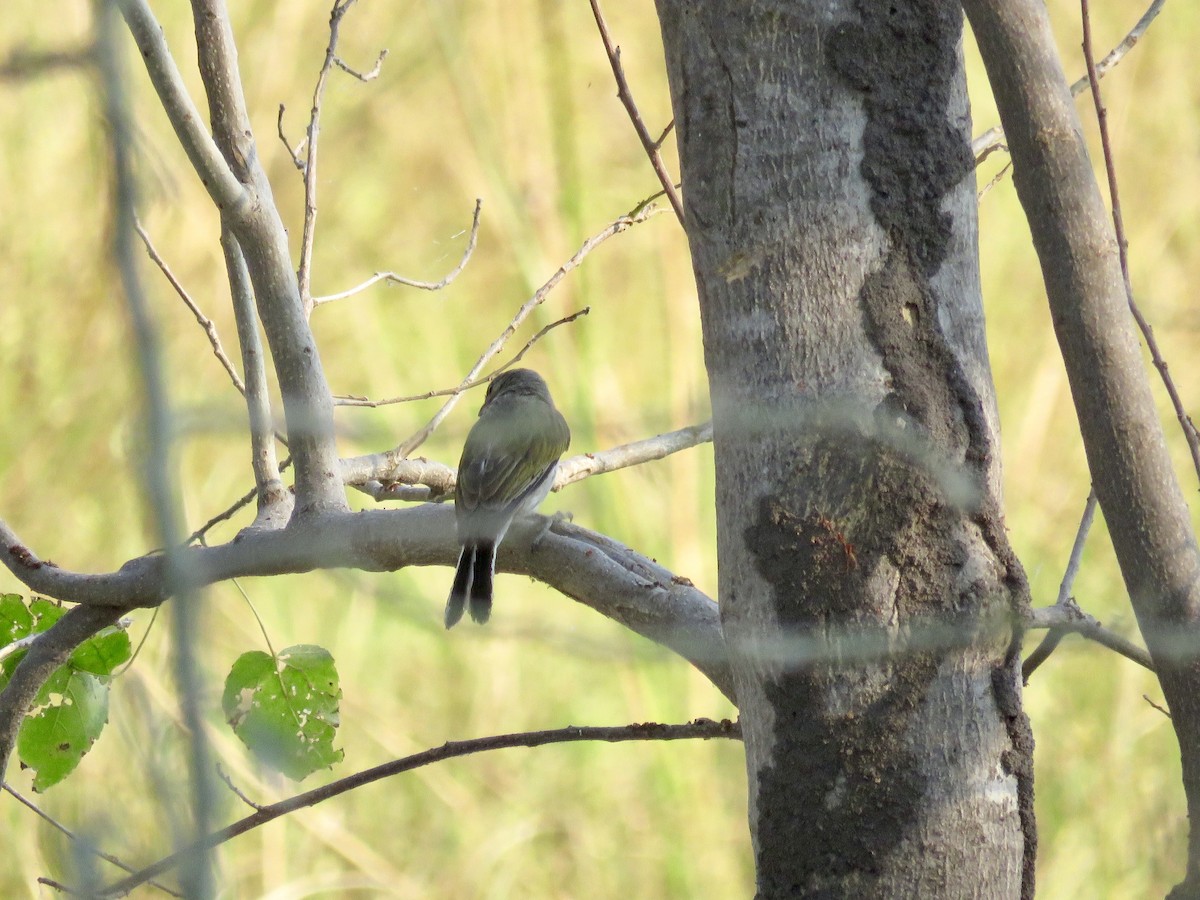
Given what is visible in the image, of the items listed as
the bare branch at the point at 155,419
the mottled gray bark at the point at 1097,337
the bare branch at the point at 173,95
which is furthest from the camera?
the bare branch at the point at 173,95

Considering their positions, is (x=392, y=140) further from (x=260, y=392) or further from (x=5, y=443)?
(x=260, y=392)

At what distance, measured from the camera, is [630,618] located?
3.86 feet

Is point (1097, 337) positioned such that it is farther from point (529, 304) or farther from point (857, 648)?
point (529, 304)

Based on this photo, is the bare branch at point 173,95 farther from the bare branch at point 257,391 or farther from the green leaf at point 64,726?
the green leaf at point 64,726

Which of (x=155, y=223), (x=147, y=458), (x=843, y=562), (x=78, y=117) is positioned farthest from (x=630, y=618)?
(x=78, y=117)

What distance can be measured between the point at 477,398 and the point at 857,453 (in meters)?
3.00

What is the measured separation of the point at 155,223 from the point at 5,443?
686mm

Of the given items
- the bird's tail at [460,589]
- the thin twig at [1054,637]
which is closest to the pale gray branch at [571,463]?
the bird's tail at [460,589]

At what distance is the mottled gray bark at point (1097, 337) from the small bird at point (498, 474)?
67 cm

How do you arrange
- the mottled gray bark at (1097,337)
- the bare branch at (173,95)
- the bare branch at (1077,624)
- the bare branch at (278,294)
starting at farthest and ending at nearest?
the bare branch at (278,294) < the bare branch at (173,95) < the bare branch at (1077,624) < the mottled gray bark at (1097,337)

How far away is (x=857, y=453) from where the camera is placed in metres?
0.88

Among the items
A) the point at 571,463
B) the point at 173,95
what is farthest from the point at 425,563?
the point at 173,95

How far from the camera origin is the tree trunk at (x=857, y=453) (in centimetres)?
86

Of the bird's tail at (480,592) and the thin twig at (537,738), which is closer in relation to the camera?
the thin twig at (537,738)
